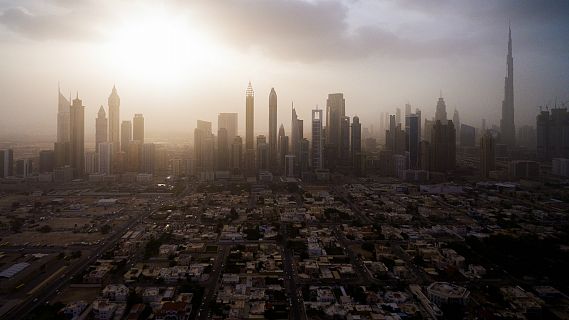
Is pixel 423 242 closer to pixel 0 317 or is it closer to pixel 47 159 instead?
pixel 0 317

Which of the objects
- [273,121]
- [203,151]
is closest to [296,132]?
[273,121]

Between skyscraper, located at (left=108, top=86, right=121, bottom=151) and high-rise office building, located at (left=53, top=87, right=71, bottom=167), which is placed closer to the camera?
high-rise office building, located at (left=53, top=87, right=71, bottom=167)

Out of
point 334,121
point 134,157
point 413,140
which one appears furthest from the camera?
point 334,121

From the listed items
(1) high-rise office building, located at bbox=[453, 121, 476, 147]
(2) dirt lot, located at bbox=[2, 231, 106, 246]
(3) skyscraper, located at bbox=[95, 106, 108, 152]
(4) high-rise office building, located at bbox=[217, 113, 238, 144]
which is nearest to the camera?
(2) dirt lot, located at bbox=[2, 231, 106, 246]

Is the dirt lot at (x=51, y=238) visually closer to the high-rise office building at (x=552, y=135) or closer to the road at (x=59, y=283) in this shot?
the road at (x=59, y=283)

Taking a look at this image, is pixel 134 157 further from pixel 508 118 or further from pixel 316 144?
pixel 508 118

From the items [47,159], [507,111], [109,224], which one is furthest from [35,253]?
[507,111]

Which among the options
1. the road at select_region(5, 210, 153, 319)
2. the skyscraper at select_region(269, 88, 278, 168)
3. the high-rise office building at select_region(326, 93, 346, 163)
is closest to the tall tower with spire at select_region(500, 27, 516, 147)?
the high-rise office building at select_region(326, 93, 346, 163)

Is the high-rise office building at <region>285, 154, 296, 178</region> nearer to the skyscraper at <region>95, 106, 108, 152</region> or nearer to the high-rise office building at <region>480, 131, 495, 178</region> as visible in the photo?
the high-rise office building at <region>480, 131, 495, 178</region>
